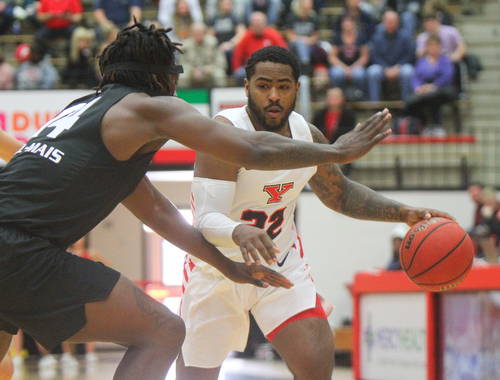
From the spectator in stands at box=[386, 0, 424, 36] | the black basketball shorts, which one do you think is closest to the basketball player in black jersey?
the black basketball shorts

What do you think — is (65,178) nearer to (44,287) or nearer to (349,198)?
(44,287)

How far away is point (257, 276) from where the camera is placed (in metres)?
3.45

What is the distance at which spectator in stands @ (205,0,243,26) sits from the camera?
13.1m

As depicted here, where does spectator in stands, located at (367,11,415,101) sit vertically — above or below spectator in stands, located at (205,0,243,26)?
below

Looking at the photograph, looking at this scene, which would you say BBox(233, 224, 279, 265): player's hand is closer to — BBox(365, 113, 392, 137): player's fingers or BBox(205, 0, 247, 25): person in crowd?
BBox(365, 113, 392, 137): player's fingers

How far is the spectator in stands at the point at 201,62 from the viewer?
11734 millimetres

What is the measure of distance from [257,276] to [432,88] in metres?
8.92

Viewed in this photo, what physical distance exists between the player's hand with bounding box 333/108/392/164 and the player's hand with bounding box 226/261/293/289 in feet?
2.20

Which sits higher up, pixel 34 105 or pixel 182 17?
pixel 182 17

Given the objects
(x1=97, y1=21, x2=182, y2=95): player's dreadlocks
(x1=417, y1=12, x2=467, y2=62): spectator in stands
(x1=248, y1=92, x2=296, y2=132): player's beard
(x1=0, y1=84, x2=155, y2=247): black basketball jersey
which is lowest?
(x1=0, y1=84, x2=155, y2=247): black basketball jersey

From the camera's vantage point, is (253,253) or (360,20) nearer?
(253,253)

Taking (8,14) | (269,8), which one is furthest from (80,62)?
(269,8)

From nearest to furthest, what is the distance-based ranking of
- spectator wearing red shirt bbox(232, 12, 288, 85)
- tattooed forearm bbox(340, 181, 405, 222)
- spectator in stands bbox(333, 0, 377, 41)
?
tattooed forearm bbox(340, 181, 405, 222) < spectator wearing red shirt bbox(232, 12, 288, 85) < spectator in stands bbox(333, 0, 377, 41)

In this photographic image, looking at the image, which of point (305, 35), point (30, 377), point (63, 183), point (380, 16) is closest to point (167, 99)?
point (63, 183)
